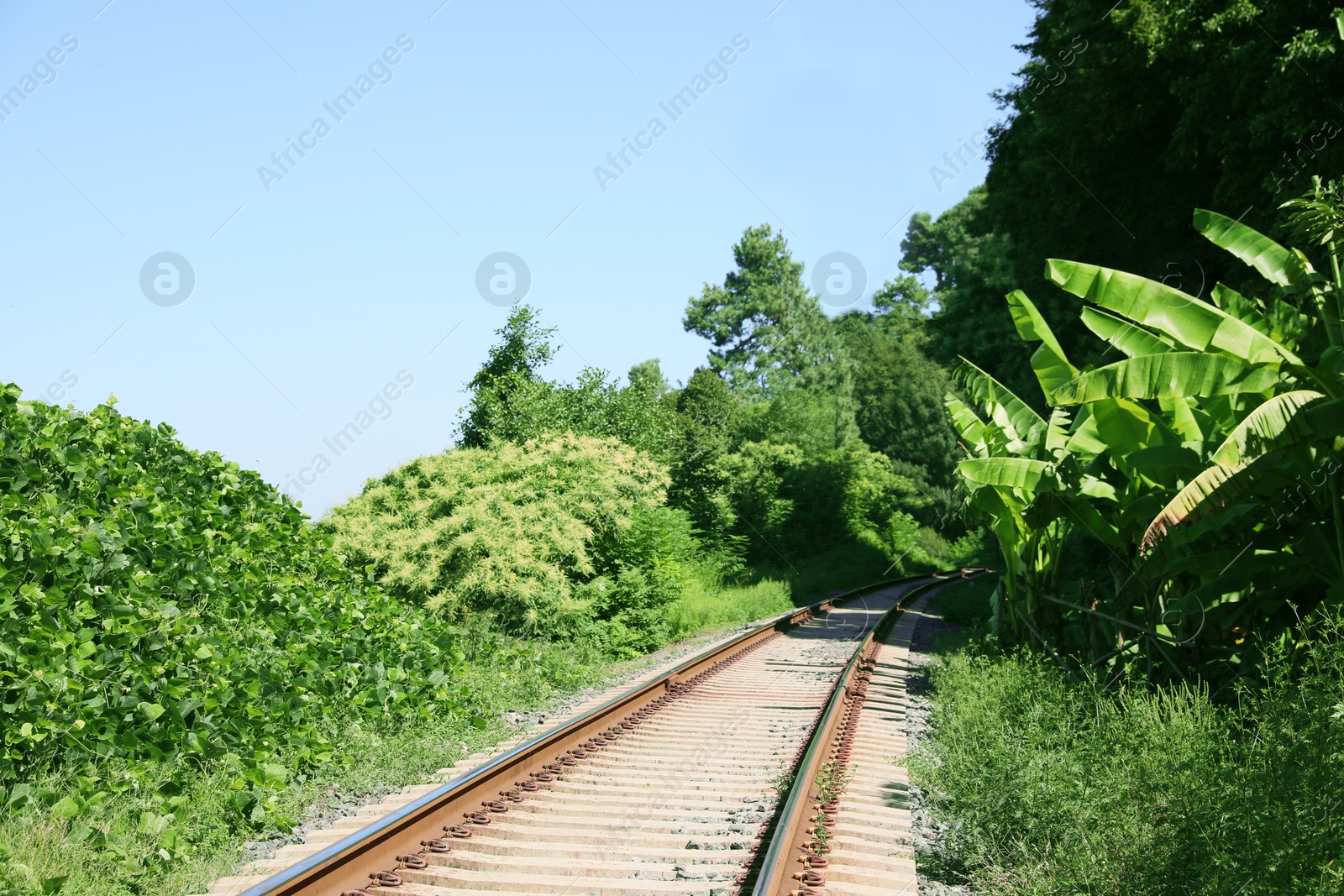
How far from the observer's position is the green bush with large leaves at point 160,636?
5484 millimetres

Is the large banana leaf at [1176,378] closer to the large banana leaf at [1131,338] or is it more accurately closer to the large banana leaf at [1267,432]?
the large banana leaf at [1267,432]

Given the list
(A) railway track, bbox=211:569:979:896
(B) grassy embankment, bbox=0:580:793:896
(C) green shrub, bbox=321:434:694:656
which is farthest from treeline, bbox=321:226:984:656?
(A) railway track, bbox=211:569:979:896

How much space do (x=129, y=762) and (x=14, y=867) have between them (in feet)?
4.63

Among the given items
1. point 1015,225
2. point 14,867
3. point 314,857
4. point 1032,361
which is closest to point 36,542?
point 14,867

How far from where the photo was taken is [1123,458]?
8.03 metres

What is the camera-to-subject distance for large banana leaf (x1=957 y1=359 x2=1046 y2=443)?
433 inches

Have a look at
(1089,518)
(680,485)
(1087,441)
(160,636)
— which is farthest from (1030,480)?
(680,485)

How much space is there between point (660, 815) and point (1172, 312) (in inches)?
226

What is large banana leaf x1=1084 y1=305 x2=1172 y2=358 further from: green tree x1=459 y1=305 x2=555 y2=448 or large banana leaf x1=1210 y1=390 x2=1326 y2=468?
green tree x1=459 y1=305 x2=555 y2=448

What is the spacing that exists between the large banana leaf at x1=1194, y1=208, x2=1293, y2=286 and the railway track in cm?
532

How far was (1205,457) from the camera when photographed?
745 cm

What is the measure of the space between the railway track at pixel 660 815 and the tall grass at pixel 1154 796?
49 centimetres

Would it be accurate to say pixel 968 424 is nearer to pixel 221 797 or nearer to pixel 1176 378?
pixel 1176 378

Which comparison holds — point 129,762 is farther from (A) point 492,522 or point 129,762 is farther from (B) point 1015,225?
(B) point 1015,225
